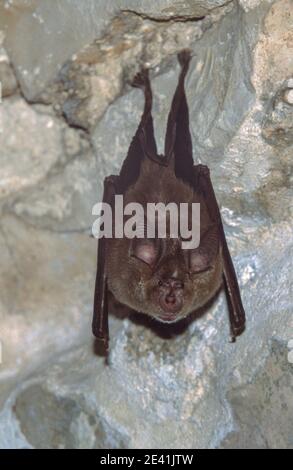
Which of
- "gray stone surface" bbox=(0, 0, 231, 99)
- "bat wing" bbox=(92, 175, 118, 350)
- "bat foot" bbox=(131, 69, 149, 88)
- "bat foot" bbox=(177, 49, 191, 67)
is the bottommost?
"bat wing" bbox=(92, 175, 118, 350)

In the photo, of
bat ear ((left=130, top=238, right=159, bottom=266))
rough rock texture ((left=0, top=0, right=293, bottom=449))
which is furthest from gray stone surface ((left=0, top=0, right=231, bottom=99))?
bat ear ((left=130, top=238, right=159, bottom=266))

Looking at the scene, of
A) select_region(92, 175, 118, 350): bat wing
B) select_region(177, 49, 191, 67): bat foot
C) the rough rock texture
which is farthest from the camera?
select_region(177, 49, 191, 67): bat foot

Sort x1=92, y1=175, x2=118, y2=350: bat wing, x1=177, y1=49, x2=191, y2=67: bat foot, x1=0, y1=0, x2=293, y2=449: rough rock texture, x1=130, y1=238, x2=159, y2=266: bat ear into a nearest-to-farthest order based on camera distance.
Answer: x1=0, y1=0, x2=293, y2=449: rough rock texture → x1=130, y1=238, x2=159, y2=266: bat ear → x1=92, y1=175, x2=118, y2=350: bat wing → x1=177, y1=49, x2=191, y2=67: bat foot

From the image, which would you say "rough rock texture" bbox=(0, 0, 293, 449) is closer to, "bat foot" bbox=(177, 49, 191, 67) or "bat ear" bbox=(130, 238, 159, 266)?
"bat foot" bbox=(177, 49, 191, 67)

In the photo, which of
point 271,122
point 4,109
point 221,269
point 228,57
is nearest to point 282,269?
point 221,269

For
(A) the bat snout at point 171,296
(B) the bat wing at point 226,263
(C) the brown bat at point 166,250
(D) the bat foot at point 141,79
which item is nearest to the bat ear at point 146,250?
(C) the brown bat at point 166,250

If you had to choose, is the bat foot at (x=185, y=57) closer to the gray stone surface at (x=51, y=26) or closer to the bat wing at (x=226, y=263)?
the gray stone surface at (x=51, y=26)
